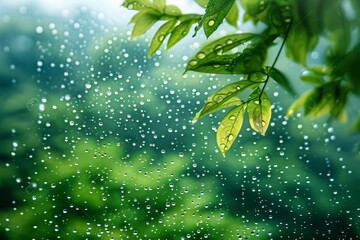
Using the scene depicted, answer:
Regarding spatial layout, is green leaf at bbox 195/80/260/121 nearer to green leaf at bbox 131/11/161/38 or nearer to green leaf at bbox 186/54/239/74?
green leaf at bbox 186/54/239/74

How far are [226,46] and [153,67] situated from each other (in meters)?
0.50

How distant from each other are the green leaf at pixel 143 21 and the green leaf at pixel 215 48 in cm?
13

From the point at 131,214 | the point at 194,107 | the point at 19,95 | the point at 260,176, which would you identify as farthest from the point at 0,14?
the point at 260,176

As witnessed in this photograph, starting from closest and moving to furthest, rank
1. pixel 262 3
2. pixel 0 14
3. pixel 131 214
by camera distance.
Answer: pixel 262 3, pixel 0 14, pixel 131 214

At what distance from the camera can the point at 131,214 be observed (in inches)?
34.4

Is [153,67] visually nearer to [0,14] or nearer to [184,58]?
[184,58]

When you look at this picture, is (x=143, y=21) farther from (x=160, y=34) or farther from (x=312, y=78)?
(x=312, y=78)

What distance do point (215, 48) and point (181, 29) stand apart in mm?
94

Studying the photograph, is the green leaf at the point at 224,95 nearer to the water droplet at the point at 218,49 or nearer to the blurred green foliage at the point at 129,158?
the water droplet at the point at 218,49

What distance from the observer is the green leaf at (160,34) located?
1.25 feet

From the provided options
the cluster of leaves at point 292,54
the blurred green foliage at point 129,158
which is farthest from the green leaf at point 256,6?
the blurred green foliage at point 129,158

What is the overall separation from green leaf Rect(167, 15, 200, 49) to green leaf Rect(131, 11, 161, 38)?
0.13ft

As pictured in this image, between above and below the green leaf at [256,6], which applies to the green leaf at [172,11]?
above

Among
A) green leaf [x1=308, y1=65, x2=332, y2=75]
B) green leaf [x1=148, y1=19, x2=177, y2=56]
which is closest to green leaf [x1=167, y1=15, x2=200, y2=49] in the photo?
green leaf [x1=148, y1=19, x2=177, y2=56]
